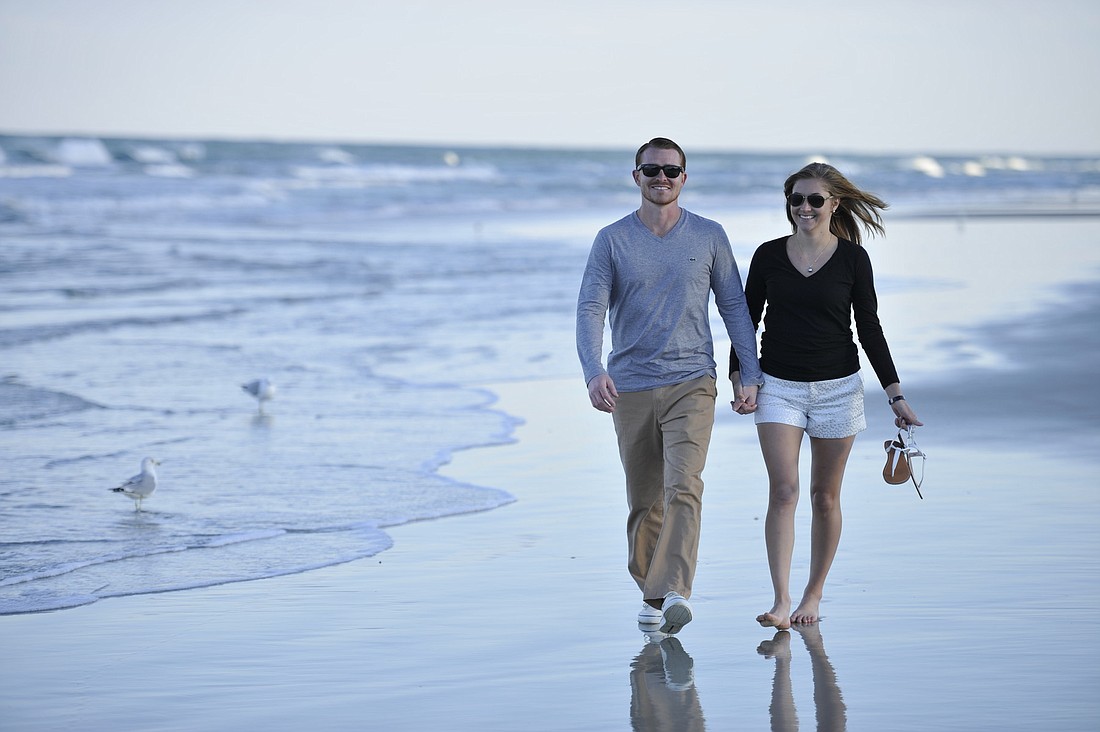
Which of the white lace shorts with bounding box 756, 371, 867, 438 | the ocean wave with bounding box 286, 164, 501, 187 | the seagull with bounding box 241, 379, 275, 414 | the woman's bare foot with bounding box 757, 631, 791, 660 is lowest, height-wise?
the woman's bare foot with bounding box 757, 631, 791, 660

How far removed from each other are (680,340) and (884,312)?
10573 millimetres

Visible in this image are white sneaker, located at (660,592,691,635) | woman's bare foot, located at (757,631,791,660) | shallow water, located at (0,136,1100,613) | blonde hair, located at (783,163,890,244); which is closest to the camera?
woman's bare foot, located at (757,631,791,660)

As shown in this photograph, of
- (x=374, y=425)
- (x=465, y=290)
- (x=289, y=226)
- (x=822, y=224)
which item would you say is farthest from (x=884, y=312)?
(x=289, y=226)

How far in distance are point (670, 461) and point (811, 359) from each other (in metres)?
0.61

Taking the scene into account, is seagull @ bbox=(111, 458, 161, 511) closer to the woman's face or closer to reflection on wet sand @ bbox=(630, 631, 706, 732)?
reflection on wet sand @ bbox=(630, 631, 706, 732)

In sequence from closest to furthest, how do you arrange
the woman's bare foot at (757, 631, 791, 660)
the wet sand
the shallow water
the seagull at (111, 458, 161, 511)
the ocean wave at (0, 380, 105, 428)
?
the wet sand
the woman's bare foot at (757, 631, 791, 660)
the shallow water
the seagull at (111, 458, 161, 511)
the ocean wave at (0, 380, 105, 428)

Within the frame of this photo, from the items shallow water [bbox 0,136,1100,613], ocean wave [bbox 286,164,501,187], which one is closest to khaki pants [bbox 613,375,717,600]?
shallow water [bbox 0,136,1100,613]

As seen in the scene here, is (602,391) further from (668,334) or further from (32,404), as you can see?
(32,404)

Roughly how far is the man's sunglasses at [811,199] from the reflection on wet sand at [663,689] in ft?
5.14

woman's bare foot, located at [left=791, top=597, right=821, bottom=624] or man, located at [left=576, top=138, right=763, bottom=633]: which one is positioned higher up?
man, located at [left=576, top=138, right=763, bottom=633]

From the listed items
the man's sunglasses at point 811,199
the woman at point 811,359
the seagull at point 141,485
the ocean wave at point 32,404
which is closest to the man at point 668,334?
the woman at point 811,359

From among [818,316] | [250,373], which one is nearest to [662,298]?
[818,316]

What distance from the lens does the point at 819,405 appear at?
507cm

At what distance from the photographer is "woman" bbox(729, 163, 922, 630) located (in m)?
5.05
